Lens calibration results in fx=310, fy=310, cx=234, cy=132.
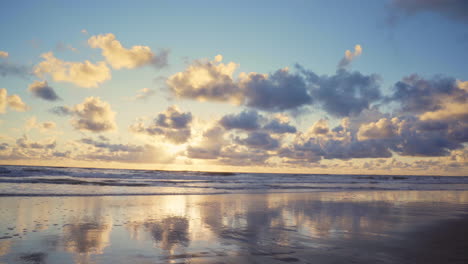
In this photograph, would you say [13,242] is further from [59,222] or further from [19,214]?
[19,214]

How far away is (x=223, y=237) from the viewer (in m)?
9.37

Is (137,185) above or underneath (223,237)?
underneath

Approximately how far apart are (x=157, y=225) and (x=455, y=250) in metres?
9.16

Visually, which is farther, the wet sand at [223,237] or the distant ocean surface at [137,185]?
the distant ocean surface at [137,185]

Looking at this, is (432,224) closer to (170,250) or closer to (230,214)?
(230,214)

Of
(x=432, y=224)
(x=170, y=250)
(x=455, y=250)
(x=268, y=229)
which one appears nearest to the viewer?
(x=170, y=250)

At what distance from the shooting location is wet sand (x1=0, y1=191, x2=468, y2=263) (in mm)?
7211

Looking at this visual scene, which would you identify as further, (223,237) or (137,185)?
(137,185)

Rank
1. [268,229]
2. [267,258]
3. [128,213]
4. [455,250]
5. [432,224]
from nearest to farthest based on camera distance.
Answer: [267,258] → [455,250] → [268,229] → [432,224] → [128,213]

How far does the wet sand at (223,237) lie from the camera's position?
721 centimetres

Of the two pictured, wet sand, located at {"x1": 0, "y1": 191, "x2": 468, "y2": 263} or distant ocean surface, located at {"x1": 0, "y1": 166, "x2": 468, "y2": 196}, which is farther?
distant ocean surface, located at {"x1": 0, "y1": 166, "x2": 468, "y2": 196}

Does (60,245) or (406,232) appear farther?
(406,232)

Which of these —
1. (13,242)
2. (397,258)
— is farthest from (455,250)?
(13,242)

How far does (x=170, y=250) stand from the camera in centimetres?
771
